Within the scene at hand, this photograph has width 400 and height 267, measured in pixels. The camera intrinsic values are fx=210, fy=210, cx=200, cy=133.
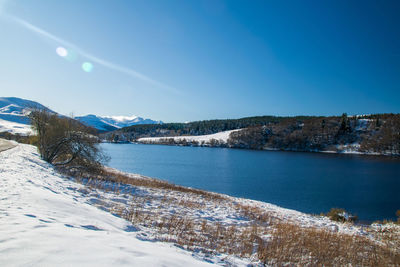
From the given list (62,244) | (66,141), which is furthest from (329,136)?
(62,244)

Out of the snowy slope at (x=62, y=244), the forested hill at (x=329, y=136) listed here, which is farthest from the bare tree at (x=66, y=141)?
the forested hill at (x=329, y=136)

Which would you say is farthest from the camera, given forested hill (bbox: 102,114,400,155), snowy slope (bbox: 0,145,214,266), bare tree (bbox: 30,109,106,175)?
forested hill (bbox: 102,114,400,155)

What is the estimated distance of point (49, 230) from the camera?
4000mm

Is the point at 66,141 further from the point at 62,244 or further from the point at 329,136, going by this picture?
the point at 329,136

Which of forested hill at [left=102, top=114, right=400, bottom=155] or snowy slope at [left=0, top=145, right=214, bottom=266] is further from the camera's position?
forested hill at [left=102, top=114, right=400, bottom=155]

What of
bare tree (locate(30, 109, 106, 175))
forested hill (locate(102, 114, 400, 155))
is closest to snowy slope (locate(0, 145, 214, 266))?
bare tree (locate(30, 109, 106, 175))

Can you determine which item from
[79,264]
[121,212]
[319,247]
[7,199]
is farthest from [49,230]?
[319,247]

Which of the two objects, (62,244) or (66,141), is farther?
(66,141)

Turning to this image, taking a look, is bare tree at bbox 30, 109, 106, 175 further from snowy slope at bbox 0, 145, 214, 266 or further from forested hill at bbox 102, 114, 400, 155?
forested hill at bbox 102, 114, 400, 155

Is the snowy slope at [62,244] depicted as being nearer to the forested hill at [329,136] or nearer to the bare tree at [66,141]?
the bare tree at [66,141]

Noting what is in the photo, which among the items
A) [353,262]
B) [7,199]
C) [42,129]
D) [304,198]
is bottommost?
[304,198]

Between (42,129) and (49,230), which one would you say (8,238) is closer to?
(49,230)

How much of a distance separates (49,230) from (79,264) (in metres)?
1.68

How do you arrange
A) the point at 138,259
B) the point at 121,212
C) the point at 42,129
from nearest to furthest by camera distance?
the point at 138,259 → the point at 121,212 → the point at 42,129
